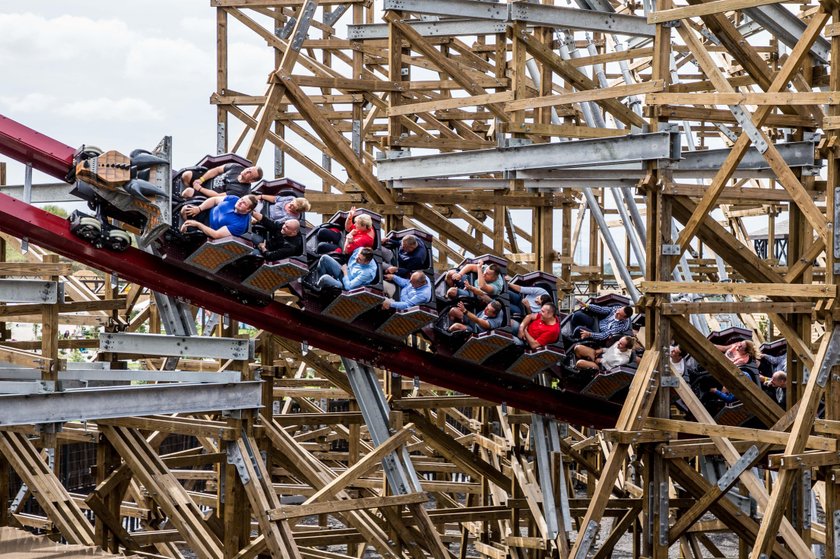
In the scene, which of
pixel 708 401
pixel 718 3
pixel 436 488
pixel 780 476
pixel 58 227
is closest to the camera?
pixel 780 476

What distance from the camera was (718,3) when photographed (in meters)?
9.62

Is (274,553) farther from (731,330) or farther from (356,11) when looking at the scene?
(356,11)

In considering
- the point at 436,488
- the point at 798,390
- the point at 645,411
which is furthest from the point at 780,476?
the point at 436,488

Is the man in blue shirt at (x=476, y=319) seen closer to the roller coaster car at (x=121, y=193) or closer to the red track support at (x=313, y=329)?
the red track support at (x=313, y=329)

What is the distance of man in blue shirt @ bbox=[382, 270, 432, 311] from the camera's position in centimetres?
1145

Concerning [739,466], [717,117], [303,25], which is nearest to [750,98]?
[717,117]

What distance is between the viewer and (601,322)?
12.4 m

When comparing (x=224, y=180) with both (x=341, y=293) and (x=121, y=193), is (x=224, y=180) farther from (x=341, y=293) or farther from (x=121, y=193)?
(x=341, y=293)

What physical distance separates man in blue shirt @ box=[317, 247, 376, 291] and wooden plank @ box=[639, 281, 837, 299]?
97.3 inches

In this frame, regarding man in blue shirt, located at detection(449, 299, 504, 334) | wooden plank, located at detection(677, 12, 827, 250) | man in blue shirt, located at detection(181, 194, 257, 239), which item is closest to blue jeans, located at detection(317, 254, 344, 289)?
man in blue shirt, located at detection(181, 194, 257, 239)

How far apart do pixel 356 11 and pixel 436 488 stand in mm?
6007

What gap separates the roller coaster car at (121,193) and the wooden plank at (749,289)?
3817 millimetres

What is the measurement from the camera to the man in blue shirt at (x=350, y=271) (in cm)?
1116

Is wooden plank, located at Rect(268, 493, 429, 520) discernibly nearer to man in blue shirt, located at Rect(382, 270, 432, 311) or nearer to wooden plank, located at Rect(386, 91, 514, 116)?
man in blue shirt, located at Rect(382, 270, 432, 311)
